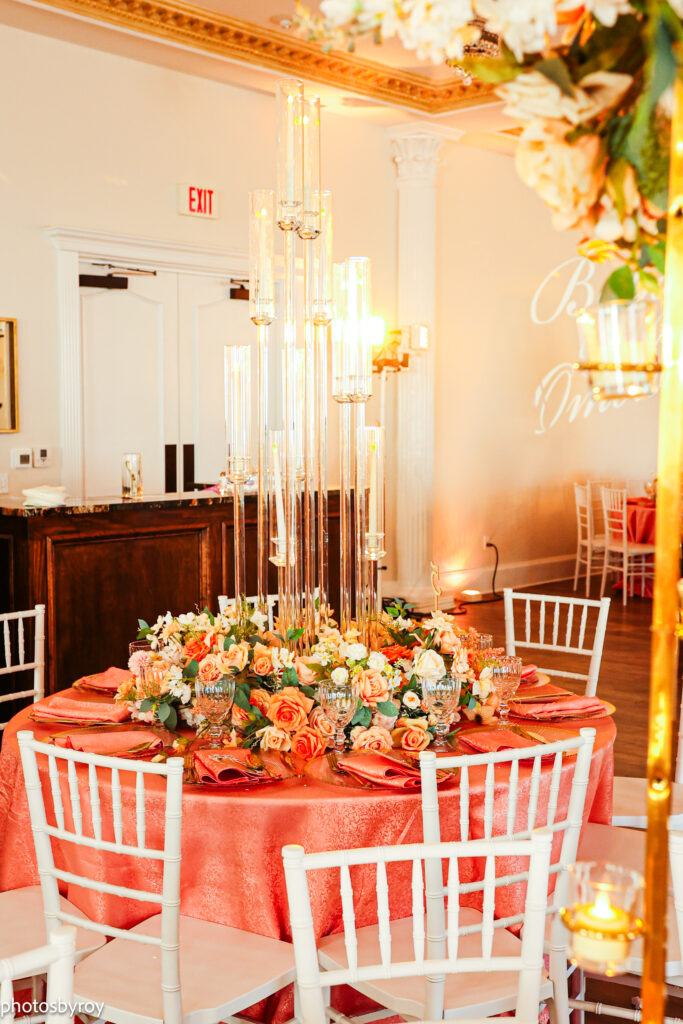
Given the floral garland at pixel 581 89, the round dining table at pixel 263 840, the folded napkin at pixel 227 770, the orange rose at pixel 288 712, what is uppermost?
the floral garland at pixel 581 89

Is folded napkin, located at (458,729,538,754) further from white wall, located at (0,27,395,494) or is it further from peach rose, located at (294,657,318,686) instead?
white wall, located at (0,27,395,494)

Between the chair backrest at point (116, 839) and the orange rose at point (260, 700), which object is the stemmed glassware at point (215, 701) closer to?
the orange rose at point (260, 700)

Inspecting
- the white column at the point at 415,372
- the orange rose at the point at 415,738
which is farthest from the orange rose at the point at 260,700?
the white column at the point at 415,372

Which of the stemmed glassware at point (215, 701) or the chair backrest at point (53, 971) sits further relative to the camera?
the stemmed glassware at point (215, 701)

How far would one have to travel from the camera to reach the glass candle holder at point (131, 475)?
17.6ft

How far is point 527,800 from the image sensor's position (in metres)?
2.44

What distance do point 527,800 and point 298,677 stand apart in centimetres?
65

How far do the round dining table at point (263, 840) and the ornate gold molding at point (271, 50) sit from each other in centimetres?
429

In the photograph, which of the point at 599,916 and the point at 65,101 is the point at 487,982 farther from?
the point at 65,101

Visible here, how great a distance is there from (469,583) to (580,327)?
873cm

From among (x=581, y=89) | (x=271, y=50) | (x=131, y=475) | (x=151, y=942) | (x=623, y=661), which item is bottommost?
(x=623, y=661)

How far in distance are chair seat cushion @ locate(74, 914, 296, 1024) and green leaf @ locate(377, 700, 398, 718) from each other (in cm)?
58

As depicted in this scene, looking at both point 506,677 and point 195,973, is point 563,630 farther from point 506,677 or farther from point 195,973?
point 195,973

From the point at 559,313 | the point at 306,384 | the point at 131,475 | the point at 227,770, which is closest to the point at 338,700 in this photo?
the point at 227,770
